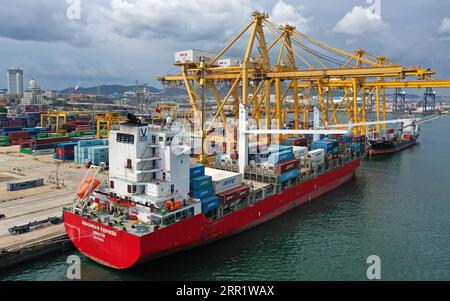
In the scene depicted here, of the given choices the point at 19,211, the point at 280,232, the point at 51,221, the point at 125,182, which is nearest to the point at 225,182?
the point at 280,232

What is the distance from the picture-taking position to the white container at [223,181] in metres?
26.5

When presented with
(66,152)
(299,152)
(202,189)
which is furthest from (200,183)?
(66,152)

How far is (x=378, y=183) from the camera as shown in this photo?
43.4 meters

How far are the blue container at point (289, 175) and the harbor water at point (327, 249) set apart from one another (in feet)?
10.3

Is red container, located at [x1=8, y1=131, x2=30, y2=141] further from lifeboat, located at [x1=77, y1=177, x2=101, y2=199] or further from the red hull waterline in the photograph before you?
the red hull waterline

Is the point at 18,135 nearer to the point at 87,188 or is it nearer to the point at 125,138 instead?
the point at 87,188

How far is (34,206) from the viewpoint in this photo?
28.2 metres

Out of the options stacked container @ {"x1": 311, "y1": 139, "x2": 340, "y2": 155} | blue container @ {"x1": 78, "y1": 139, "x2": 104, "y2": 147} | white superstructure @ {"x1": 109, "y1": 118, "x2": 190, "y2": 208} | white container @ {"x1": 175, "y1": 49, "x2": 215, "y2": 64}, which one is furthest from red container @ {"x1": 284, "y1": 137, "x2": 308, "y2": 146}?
blue container @ {"x1": 78, "y1": 139, "x2": 104, "y2": 147}

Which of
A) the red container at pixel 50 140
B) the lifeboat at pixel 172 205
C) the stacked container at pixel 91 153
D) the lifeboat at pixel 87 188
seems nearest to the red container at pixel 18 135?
the red container at pixel 50 140

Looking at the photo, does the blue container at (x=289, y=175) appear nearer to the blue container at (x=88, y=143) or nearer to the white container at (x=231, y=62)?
the white container at (x=231, y=62)

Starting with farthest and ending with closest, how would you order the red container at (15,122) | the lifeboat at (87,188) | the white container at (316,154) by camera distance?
1. the red container at (15,122)
2. the white container at (316,154)
3. the lifeboat at (87,188)

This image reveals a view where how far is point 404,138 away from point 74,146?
208 ft

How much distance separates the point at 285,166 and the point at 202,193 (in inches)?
424
